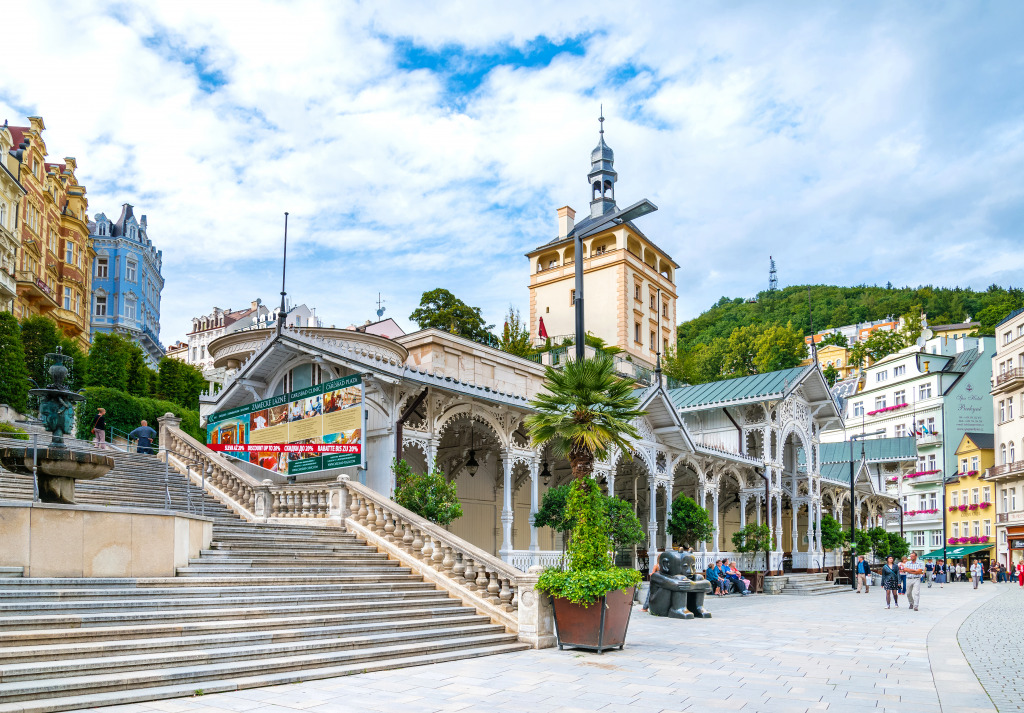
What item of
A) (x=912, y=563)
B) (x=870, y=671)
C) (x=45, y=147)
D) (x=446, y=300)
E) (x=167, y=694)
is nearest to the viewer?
(x=167, y=694)

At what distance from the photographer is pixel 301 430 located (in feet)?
60.1

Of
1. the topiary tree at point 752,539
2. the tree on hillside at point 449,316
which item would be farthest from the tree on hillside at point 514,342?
the topiary tree at point 752,539

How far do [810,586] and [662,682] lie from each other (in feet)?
77.8

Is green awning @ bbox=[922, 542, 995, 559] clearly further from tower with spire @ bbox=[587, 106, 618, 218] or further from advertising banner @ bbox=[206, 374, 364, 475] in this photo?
advertising banner @ bbox=[206, 374, 364, 475]

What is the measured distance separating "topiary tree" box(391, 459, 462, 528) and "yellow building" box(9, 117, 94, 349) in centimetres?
3122

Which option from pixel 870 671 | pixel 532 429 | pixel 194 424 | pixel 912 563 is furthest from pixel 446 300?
pixel 870 671

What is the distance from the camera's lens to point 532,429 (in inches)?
517

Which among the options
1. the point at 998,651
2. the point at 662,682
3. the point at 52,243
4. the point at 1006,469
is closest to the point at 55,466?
the point at 662,682

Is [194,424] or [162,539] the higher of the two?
[194,424]

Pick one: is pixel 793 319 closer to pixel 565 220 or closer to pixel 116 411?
pixel 565 220

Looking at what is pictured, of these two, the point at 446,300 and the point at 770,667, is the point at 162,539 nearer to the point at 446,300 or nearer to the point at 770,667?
the point at 770,667

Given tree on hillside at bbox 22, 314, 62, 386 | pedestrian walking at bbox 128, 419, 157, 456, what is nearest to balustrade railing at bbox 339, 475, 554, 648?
pedestrian walking at bbox 128, 419, 157, 456

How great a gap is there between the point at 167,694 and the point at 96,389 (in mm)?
21033

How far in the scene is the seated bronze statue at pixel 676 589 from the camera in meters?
18.1
